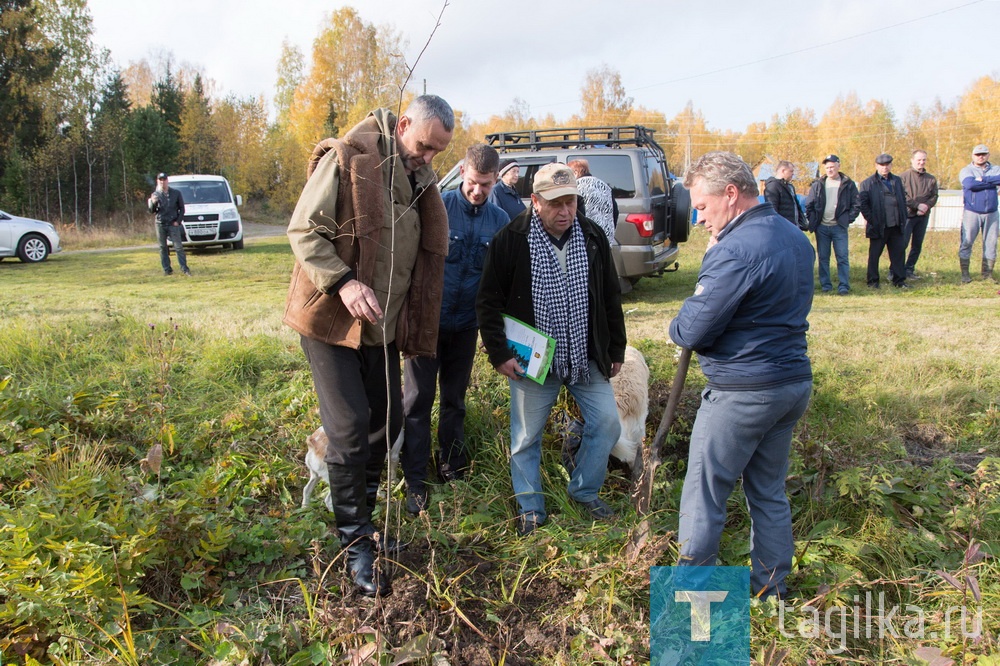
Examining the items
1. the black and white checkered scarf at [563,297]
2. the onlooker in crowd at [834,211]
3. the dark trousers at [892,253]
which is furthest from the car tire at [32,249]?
the dark trousers at [892,253]

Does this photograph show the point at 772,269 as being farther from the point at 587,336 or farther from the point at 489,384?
the point at 489,384

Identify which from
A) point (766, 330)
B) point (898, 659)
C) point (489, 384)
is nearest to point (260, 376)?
point (489, 384)

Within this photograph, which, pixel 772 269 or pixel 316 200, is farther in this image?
pixel 316 200

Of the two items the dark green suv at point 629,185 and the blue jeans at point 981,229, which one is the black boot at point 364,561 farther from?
the blue jeans at point 981,229

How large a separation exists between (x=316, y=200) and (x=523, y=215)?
3.64 feet

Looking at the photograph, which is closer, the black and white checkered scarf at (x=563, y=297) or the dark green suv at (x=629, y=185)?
the black and white checkered scarf at (x=563, y=297)

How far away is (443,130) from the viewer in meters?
2.74

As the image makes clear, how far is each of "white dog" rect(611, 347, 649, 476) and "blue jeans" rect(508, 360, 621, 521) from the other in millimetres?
439

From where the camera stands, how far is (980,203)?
9594mm

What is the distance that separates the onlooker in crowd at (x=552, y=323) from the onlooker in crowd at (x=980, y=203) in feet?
29.5

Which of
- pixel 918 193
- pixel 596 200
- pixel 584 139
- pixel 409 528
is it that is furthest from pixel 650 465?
pixel 918 193

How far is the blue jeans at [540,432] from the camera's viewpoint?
10.9 feet

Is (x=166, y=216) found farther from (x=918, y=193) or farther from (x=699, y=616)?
(x=918, y=193)

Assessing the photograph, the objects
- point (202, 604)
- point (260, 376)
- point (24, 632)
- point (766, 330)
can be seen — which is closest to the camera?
point (24, 632)
